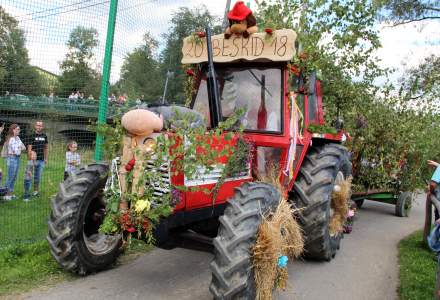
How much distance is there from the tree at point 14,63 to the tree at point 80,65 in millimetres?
371

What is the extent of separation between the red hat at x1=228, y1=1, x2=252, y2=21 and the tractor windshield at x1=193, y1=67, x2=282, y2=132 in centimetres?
58

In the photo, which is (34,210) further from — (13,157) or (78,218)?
(78,218)

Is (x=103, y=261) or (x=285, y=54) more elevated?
(x=285, y=54)

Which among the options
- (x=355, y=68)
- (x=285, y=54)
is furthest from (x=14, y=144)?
(x=355, y=68)

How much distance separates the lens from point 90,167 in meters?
4.22

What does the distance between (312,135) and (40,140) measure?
14.1 feet

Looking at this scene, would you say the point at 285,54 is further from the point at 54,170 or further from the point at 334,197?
the point at 54,170

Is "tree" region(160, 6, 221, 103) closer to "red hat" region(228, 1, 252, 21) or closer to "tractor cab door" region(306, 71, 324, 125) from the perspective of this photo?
"red hat" region(228, 1, 252, 21)

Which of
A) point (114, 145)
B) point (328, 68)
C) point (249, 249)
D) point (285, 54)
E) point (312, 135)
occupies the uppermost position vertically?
point (328, 68)

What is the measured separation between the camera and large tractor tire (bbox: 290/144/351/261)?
186 inches

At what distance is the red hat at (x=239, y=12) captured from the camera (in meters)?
4.28

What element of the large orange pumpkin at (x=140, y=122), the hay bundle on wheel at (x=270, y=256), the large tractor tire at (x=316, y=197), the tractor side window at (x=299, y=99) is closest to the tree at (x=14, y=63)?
the large orange pumpkin at (x=140, y=122)


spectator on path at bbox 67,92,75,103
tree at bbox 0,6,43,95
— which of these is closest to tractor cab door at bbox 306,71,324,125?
spectator on path at bbox 67,92,75,103

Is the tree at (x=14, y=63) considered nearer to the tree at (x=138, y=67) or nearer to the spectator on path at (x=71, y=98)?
the spectator on path at (x=71, y=98)
